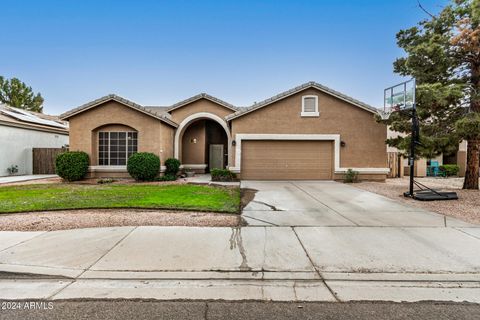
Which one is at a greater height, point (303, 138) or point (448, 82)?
point (448, 82)

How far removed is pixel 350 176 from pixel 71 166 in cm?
1498

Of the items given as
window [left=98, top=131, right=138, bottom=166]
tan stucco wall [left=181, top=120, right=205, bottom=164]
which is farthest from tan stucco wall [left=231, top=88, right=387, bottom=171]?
window [left=98, top=131, right=138, bottom=166]

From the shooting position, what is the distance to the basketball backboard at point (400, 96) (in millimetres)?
9548

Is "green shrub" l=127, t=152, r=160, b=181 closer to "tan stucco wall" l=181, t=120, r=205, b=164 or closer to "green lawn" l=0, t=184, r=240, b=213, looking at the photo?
"green lawn" l=0, t=184, r=240, b=213

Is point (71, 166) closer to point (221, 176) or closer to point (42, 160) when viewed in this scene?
point (42, 160)

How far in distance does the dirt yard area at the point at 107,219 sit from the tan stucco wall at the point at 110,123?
7217 millimetres

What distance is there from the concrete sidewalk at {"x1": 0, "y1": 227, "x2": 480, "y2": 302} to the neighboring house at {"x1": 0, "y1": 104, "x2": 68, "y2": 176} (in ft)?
49.4

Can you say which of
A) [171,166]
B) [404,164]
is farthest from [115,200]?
[404,164]

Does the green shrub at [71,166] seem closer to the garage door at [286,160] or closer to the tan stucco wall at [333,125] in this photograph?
the tan stucco wall at [333,125]

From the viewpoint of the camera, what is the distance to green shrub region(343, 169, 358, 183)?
46.0ft

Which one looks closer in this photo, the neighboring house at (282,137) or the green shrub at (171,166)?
the neighboring house at (282,137)

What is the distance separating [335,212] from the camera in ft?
24.1

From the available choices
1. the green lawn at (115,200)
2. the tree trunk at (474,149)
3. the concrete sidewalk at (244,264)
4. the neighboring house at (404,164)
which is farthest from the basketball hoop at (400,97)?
the green lawn at (115,200)

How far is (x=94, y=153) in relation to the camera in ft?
46.2
